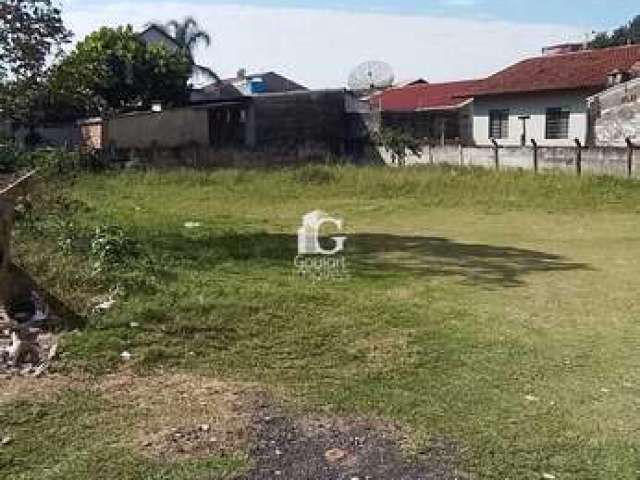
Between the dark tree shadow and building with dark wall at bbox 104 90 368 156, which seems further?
building with dark wall at bbox 104 90 368 156

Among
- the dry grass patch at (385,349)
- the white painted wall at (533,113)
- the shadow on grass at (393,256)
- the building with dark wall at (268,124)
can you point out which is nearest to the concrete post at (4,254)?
the shadow on grass at (393,256)

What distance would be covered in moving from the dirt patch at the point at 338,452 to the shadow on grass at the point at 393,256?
445cm

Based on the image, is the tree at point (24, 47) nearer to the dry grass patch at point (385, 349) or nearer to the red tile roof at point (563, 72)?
the dry grass patch at point (385, 349)

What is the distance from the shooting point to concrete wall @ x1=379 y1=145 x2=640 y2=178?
1933cm

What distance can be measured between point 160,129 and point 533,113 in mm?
13047

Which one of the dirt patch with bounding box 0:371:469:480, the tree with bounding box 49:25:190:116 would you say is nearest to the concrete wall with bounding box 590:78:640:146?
the tree with bounding box 49:25:190:116

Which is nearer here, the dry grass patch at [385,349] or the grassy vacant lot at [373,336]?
the grassy vacant lot at [373,336]

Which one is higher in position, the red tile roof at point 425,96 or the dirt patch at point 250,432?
the red tile roof at point 425,96

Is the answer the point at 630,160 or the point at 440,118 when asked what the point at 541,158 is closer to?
the point at 630,160

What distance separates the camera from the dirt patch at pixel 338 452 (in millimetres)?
4281

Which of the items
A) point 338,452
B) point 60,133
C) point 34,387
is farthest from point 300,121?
point 338,452

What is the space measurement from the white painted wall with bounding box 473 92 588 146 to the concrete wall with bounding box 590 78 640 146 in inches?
33.1

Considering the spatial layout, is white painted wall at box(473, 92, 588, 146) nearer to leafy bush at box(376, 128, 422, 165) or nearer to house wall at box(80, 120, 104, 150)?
leafy bush at box(376, 128, 422, 165)

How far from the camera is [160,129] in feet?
96.2
